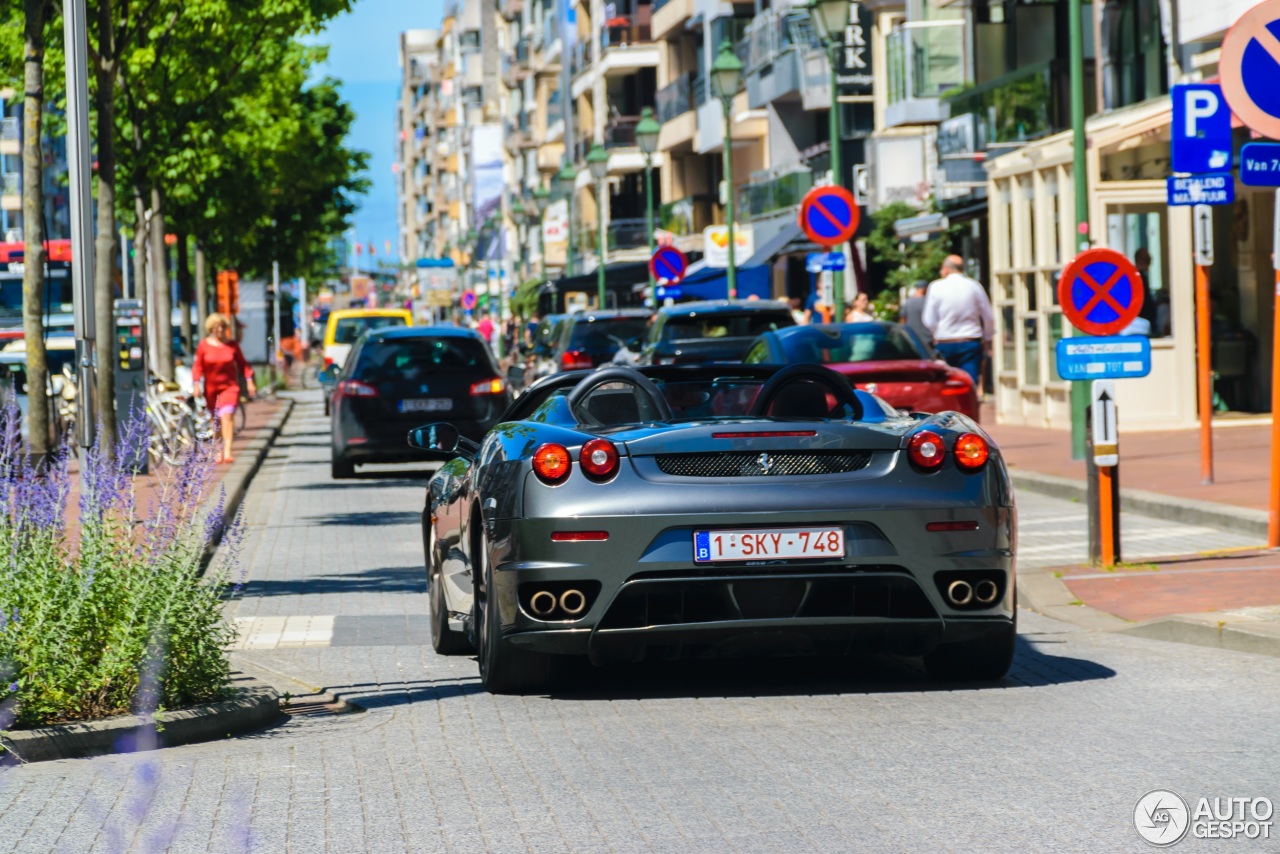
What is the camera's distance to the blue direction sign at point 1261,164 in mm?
10836

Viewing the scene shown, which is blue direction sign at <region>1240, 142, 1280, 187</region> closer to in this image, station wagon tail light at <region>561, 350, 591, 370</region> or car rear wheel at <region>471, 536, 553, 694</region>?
car rear wheel at <region>471, 536, 553, 694</region>

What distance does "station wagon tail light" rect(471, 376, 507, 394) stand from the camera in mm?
23281

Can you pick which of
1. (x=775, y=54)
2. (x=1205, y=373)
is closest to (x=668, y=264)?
(x=775, y=54)

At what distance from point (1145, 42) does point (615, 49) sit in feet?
164

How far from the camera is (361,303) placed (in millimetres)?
184750

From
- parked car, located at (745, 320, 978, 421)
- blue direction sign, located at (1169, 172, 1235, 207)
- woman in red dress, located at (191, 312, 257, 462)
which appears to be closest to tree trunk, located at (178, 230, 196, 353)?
woman in red dress, located at (191, 312, 257, 462)

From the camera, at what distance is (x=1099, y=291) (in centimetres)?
1289

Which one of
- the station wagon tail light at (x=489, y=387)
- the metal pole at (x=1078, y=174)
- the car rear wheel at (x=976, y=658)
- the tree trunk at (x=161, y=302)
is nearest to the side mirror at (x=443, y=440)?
the car rear wheel at (x=976, y=658)

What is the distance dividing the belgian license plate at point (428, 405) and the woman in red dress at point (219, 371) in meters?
3.08

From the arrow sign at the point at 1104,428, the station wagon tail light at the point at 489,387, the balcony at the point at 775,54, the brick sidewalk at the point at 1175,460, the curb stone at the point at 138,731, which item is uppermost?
the balcony at the point at 775,54

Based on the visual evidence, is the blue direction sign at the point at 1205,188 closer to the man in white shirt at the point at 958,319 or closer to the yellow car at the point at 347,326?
the man in white shirt at the point at 958,319

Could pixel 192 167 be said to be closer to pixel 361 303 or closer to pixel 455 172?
pixel 455 172

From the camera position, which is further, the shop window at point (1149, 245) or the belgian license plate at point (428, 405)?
the shop window at point (1149, 245)

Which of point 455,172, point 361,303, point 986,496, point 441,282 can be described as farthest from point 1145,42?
point 361,303
